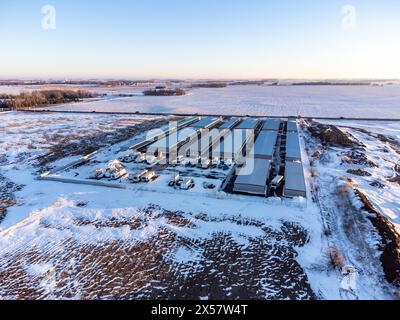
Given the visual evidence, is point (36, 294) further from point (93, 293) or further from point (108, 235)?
point (108, 235)

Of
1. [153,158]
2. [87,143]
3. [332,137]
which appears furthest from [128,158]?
[332,137]

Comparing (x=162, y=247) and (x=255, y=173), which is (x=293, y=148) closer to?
(x=255, y=173)

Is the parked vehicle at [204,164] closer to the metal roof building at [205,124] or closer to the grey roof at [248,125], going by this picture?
the metal roof building at [205,124]

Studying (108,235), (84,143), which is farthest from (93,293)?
(84,143)

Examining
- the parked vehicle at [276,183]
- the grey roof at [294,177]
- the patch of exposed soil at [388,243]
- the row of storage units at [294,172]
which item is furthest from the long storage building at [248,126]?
the patch of exposed soil at [388,243]

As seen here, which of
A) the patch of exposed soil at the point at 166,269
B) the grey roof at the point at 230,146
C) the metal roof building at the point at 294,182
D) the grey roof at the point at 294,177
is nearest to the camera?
the patch of exposed soil at the point at 166,269

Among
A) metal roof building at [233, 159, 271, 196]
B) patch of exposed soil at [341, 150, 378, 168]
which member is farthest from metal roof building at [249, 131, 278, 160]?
patch of exposed soil at [341, 150, 378, 168]

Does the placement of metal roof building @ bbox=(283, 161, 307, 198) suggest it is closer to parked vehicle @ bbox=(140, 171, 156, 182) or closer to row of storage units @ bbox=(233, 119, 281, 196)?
row of storage units @ bbox=(233, 119, 281, 196)
